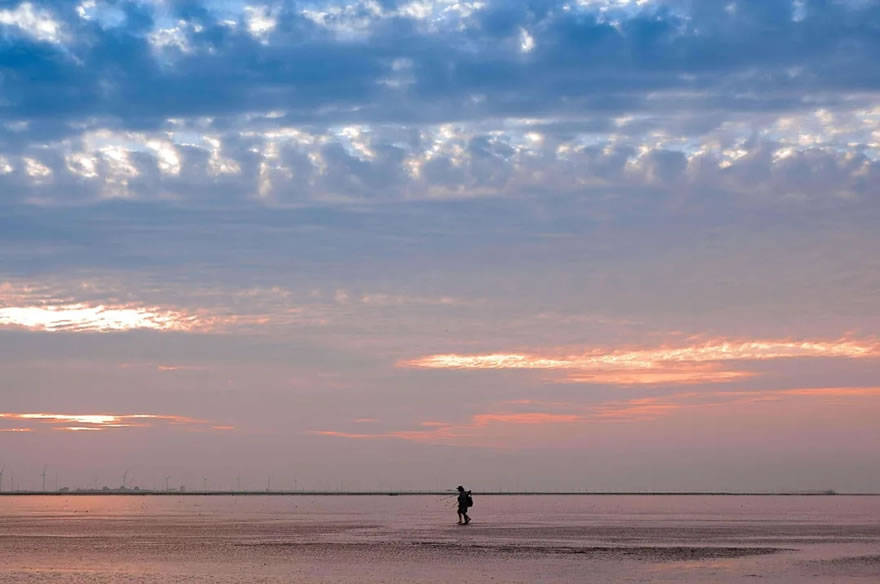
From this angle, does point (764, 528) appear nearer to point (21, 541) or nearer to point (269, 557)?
point (269, 557)

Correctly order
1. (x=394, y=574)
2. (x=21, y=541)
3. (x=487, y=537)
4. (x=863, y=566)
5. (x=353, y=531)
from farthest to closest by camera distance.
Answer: (x=353, y=531)
(x=487, y=537)
(x=21, y=541)
(x=863, y=566)
(x=394, y=574)

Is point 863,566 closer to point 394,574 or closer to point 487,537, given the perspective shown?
point 394,574

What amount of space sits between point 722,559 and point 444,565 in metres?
11.5

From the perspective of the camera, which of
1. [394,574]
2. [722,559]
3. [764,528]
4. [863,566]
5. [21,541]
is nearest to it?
[394,574]

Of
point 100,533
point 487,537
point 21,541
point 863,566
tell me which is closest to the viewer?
point 863,566

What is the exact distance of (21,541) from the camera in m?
53.2

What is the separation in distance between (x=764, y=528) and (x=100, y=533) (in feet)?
140

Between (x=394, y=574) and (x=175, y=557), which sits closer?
(x=394, y=574)

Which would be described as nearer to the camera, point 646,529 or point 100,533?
point 100,533

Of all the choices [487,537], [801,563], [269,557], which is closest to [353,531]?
[487,537]

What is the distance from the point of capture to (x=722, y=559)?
4191cm

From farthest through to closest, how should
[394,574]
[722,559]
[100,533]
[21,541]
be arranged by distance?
[100,533] → [21,541] → [722,559] → [394,574]

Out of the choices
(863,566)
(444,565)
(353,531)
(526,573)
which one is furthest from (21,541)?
(863,566)

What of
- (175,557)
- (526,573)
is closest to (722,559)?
(526,573)
